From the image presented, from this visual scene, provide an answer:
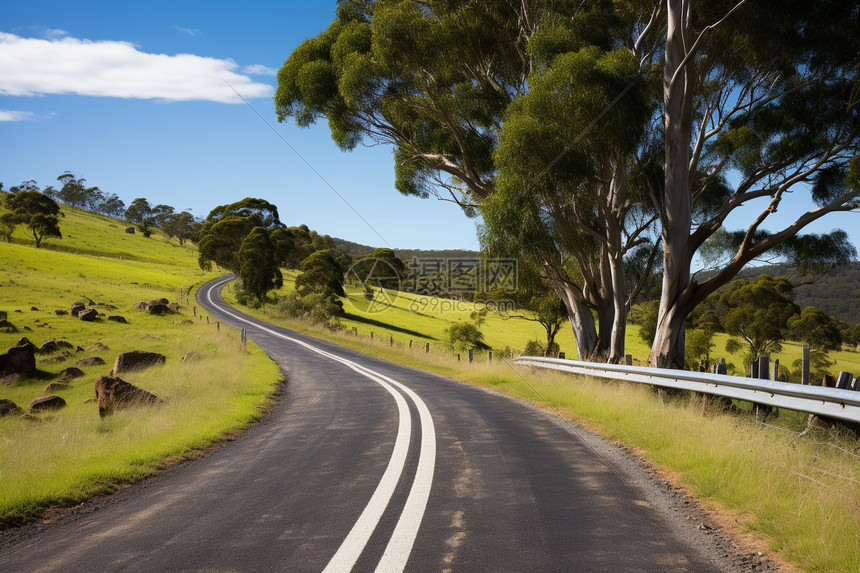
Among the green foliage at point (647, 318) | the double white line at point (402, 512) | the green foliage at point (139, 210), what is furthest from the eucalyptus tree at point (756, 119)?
the green foliage at point (139, 210)

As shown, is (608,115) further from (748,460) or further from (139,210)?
(139,210)

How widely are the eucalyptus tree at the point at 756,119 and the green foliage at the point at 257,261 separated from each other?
4356 centimetres

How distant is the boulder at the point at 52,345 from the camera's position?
27672 mm

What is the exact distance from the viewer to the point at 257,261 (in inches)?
2184

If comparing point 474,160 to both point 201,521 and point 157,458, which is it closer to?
point 157,458

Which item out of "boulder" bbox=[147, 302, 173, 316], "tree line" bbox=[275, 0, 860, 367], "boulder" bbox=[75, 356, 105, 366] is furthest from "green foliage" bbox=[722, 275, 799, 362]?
"boulder" bbox=[75, 356, 105, 366]

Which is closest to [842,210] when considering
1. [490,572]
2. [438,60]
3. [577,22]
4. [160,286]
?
[577,22]

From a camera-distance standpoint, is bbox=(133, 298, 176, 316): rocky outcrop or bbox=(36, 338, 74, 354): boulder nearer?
bbox=(36, 338, 74, 354): boulder

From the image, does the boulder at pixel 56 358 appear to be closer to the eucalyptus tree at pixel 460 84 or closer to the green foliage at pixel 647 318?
the eucalyptus tree at pixel 460 84

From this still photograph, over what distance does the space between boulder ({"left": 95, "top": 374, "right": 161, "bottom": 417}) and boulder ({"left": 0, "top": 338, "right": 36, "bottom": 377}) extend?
13.3 metres

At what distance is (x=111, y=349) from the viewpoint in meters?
30.0

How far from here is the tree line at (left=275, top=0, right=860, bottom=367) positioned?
16109mm

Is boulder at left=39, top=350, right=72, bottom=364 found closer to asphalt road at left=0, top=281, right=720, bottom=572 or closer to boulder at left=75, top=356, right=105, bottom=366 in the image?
boulder at left=75, top=356, right=105, bottom=366

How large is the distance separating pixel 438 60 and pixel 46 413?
1673 centimetres
